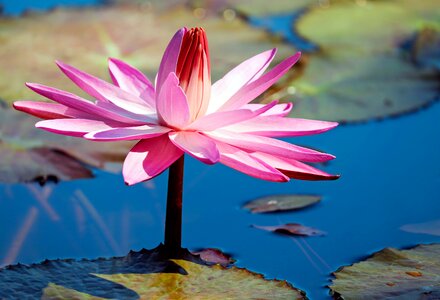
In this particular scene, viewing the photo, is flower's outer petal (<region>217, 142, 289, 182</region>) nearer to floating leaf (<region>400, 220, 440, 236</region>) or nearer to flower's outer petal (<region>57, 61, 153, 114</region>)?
flower's outer petal (<region>57, 61, 153, 114</region>)

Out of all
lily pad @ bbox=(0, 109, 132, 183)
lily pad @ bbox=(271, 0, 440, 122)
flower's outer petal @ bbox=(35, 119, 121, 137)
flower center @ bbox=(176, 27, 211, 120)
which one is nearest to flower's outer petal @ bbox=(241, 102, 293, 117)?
flower center @ bbox=(176, 27, 211, 120)

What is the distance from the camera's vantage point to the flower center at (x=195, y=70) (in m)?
1.50

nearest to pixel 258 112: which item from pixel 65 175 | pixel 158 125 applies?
pixel 158 125

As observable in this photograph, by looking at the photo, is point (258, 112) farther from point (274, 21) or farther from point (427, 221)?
point (274, 21)

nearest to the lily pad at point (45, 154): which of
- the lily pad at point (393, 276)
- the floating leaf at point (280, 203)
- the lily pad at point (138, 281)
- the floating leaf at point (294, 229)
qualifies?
the floating leaf at point (280, 203)

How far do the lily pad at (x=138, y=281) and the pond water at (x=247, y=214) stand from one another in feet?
0.66

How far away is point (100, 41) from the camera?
2910 millimetres

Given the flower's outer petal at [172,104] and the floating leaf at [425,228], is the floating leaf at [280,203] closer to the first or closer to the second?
the floating leaf at [425,228]

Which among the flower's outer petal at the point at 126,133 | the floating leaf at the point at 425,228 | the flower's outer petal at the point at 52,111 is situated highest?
the floating leaf at the point at 425,228

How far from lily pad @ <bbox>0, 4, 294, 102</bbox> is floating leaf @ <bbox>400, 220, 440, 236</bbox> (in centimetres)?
103

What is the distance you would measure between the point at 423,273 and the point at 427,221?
419 millimetres

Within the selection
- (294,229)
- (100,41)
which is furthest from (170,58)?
(100,41)

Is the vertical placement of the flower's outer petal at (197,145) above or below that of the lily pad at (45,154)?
below

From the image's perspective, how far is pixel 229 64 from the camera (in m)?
2.80
